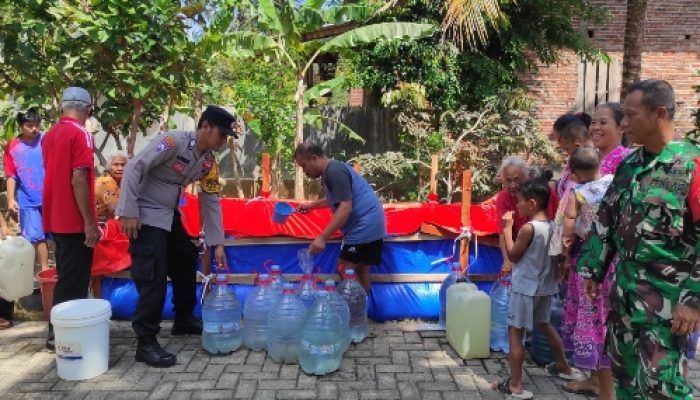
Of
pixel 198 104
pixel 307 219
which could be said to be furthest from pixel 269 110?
pixel 307 219

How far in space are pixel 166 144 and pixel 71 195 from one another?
0.78 meters

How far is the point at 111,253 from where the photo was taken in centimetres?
482

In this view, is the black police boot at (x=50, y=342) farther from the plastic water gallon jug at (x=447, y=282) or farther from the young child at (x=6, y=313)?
the plastic water gallon jug at (x=447, y=282)

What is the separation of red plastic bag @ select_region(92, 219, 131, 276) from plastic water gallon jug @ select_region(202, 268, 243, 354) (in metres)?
0.96

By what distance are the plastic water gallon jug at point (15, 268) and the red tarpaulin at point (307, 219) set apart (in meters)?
1.34

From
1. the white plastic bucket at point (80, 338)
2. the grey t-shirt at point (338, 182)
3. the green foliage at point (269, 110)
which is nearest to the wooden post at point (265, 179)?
the grey t-shirt at point (338, 182)

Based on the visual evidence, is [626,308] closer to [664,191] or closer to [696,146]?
[664,191]

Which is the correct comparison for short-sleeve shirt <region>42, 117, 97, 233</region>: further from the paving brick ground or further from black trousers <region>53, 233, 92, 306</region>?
the paving brick ground

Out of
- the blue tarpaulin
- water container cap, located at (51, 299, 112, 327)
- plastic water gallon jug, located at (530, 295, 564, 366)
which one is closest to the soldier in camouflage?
plastic water gallon jug, located at (530, 295, 564, 366)

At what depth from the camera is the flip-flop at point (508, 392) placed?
356 cm

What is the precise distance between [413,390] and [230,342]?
153cm

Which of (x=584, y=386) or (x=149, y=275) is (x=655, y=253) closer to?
(x=584, y=386)

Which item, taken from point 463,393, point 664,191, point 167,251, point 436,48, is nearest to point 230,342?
point 167,251

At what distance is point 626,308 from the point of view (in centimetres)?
248
